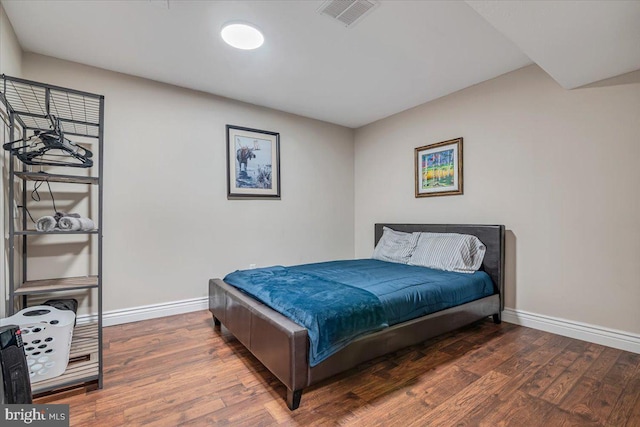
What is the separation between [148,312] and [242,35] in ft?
9.29

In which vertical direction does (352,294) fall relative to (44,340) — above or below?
above

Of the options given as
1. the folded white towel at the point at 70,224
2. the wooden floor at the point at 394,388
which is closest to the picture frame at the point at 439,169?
the wooden floor at the point at 394,388

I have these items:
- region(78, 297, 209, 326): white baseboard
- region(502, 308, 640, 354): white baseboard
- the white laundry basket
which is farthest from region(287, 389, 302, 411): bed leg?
region(502, 308, 640, 354): white baseboard

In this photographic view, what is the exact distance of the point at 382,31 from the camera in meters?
2.40

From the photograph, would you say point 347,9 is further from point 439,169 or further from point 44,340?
point 44,340

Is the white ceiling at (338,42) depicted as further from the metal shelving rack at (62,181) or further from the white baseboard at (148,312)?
the white baseboard at (148,312)

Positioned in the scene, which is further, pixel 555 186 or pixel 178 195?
pixel 178 195

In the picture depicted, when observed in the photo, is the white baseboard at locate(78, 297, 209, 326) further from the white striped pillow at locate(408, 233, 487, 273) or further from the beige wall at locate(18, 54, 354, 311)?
the white striped pillow at locate(408, 233, 487, 273)

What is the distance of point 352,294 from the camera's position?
6.73 ft

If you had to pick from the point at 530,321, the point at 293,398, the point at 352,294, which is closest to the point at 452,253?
the point at 530,321

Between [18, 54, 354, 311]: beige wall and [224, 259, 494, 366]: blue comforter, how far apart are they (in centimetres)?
94

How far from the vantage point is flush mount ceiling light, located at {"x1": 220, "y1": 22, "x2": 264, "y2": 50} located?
7.61 feet

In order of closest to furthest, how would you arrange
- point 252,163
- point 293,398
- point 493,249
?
1. point 293,398
2. point 493,249
3. point 252,163

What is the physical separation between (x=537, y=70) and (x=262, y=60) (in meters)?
2.63
